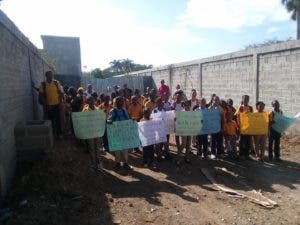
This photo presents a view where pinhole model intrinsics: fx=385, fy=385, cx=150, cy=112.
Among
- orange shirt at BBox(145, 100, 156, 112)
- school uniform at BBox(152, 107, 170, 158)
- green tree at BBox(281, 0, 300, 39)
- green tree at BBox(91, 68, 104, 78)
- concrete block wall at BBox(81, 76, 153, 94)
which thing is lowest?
school uniform at BBox(152, 107, 170, 158)

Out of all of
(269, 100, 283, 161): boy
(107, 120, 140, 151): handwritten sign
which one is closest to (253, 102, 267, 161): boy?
(269, 100, 283, 161): boy

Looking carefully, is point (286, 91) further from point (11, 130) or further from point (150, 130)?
point (11, 130)

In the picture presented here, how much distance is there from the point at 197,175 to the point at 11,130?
4.11 meters

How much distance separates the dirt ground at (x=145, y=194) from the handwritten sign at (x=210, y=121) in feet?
3.35

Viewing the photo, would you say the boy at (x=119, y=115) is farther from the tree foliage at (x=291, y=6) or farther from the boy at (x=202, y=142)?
the tree foliage at (x=291, y=6)

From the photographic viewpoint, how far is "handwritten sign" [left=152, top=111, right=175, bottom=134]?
9656 millimetres

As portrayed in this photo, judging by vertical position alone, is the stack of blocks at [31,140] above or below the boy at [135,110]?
A: below

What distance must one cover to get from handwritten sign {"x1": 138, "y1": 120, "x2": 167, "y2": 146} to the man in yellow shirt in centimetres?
223

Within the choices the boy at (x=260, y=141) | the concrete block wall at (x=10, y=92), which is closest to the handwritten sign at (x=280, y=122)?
the boy at (x=260, y=141)

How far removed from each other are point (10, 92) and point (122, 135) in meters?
2.68

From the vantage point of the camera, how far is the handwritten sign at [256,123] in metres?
9.84

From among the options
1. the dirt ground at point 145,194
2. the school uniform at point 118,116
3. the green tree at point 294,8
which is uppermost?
the green tree at point 294,8

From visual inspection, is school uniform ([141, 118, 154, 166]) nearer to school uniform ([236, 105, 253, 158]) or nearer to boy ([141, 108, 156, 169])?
boy ([141, 108, 156, 169])

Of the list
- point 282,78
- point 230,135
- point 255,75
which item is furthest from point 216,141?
point 255,75
